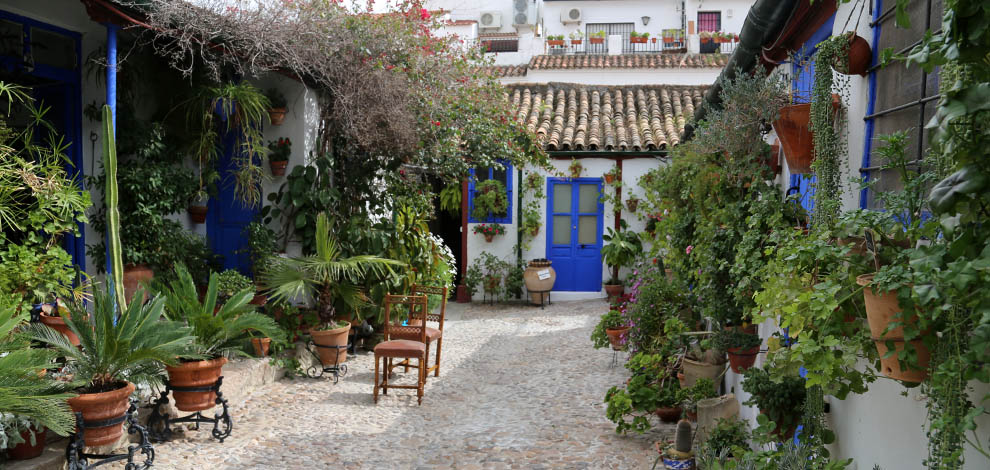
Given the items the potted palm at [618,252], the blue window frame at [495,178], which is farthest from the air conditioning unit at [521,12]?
the potted palm at [618,252]

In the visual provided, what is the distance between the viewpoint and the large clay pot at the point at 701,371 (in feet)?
19.0

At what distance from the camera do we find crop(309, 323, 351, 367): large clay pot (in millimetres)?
7621

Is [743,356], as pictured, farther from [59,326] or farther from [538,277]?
[538,277]

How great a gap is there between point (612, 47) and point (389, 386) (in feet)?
56.2

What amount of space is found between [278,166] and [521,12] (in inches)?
689

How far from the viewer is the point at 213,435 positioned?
18.0 ft

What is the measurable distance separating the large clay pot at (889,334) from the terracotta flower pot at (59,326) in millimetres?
5490

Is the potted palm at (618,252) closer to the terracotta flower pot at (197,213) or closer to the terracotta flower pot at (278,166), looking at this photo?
the terracotta flower pot at (278,166)

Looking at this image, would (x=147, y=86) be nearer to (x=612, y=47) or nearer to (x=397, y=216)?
(x=397, y=216)

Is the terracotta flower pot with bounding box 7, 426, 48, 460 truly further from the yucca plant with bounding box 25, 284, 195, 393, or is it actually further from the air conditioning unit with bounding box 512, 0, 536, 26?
the air conditioning unit with bounding box 512, 0, 536, 26

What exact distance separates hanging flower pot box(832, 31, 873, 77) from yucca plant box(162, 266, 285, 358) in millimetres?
4546

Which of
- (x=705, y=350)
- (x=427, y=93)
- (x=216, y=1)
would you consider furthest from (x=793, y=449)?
(x=427, y=93)

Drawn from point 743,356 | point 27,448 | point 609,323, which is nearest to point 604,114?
point 609,323

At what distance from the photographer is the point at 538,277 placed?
498 inches
